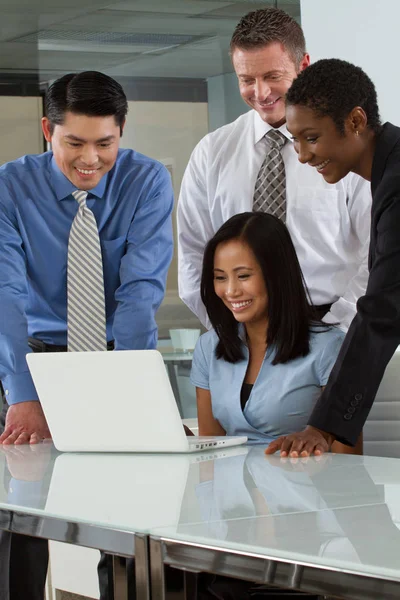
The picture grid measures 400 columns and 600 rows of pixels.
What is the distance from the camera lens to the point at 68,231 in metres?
2.71

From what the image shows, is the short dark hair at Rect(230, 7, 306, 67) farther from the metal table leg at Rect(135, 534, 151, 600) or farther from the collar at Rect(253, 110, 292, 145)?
the metal table leg at Rect(135, 534, 151, 600)

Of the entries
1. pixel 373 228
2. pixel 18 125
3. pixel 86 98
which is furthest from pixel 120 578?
pixel 18 125

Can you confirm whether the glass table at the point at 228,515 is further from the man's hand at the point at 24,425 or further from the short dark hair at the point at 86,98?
the short dark hair at the point at 86,98

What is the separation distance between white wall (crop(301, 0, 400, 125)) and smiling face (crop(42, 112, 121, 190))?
1.53 metres

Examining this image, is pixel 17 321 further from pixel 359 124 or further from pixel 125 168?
pixel 359 124

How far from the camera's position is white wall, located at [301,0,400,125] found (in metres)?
3.79

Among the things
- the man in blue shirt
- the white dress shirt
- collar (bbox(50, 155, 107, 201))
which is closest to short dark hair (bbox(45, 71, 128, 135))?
the man in blue shirt

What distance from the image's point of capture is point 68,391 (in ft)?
7.04

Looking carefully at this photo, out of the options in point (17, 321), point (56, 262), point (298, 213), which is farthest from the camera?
point (298, 213)

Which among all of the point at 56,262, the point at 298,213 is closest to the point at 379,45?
the point at 298,213

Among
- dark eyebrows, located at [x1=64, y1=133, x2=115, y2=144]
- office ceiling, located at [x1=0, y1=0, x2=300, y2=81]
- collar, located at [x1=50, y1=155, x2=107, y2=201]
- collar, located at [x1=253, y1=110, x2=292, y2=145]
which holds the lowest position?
collar, located at [x1=50, y1=155, x2=107, y2=201]

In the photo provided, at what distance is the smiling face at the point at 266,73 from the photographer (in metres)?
2.78

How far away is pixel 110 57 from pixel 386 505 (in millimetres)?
4207

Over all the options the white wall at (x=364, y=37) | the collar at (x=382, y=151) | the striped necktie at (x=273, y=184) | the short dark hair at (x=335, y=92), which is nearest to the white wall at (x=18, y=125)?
the white wall at (x=364, y=37)
